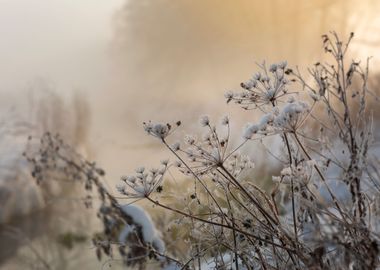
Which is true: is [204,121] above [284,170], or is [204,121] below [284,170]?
above

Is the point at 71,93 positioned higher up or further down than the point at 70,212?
higher up

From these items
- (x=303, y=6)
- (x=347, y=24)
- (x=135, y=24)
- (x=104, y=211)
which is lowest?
(x=104, y=211)

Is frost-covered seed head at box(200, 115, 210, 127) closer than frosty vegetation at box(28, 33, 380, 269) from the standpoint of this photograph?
No

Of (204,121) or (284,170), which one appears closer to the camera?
(284,170)

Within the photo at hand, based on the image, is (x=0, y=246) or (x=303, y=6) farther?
(x=303, y=6)

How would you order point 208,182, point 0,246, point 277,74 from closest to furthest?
point 277,74, point 208,182, point 0,246

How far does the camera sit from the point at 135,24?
1009 centimetres

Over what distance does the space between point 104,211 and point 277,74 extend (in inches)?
69.3

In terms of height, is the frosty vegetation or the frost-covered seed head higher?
the frost-covered seed head

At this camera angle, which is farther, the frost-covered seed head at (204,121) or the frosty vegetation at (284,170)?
the frost-covered seed head at (204,121)

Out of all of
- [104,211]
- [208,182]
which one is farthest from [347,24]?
[208,182]

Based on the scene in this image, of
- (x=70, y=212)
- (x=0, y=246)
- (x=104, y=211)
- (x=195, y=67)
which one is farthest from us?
(x=195, y=67)

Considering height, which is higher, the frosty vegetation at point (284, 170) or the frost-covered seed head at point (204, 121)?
the frost-covered seed head at point (204, 121)

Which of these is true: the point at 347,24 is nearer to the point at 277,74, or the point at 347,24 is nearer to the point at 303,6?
the point at 303,6
